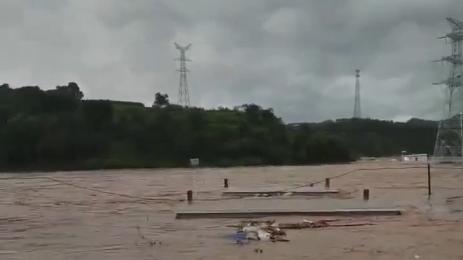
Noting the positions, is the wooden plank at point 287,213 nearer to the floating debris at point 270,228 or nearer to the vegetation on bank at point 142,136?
the floating debris at point 270,228

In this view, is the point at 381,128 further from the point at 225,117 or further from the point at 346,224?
the point at 346,224

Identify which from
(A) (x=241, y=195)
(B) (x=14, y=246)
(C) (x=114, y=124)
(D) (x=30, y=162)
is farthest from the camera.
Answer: (C) (x=114, y=124)

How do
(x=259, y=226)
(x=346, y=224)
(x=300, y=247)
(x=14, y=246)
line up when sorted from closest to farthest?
(x=300, y=247) → (x=14, y=246) → (x=259, y=226) → (x=346, y=224)

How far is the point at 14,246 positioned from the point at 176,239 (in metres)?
4.00

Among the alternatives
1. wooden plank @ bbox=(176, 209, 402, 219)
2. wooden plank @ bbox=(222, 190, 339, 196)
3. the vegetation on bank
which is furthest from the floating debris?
the vegetation on bank

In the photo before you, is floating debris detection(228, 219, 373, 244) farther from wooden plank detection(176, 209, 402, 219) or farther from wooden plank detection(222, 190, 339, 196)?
wooden plank detection(222, 190, 339, 196)

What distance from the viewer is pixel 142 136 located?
139 metres

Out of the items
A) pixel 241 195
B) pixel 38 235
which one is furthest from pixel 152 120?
pixel 38 235

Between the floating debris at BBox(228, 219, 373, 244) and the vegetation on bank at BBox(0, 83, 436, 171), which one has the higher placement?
the vegetation on bank at BBox(0, 83, 436, 171)

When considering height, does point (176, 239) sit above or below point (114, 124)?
below

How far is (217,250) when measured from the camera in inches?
657

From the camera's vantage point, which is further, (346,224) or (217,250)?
(346,224)

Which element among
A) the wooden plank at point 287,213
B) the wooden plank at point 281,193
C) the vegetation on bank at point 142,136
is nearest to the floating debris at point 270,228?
the wooden plank at point 287,213

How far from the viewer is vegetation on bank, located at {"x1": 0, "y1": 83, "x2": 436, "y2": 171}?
415 ft
